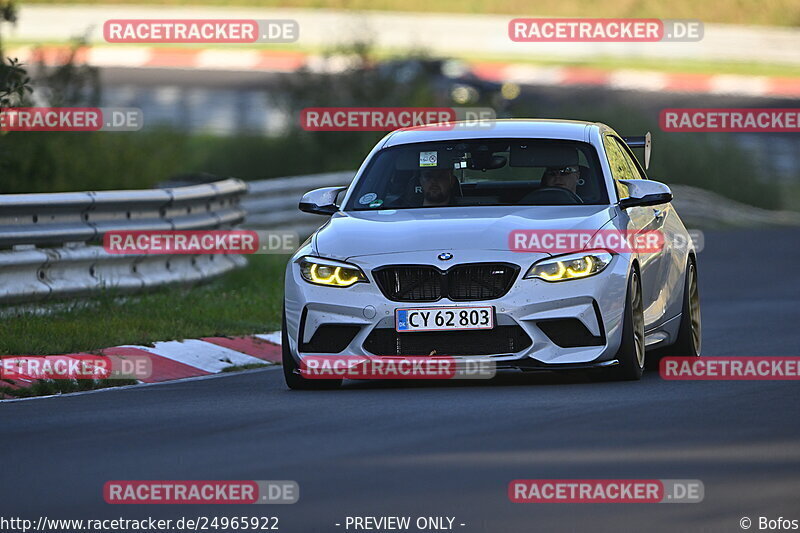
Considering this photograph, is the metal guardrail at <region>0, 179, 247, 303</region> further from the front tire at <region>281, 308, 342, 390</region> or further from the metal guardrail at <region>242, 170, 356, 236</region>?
the metal guardrail at <region>242, 170, 356, 236</region>

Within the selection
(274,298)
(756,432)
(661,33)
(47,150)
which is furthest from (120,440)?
(661,33)

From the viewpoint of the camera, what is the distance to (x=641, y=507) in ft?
21.2

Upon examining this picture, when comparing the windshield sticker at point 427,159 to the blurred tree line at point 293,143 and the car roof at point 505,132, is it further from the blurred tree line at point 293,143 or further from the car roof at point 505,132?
the blurred tree line at point 293,143

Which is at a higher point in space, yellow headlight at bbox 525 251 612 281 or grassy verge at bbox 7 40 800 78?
grassy verge at bbox 7 40 800 78

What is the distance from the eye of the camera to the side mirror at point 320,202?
37.4 ft

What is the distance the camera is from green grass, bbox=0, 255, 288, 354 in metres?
12.1

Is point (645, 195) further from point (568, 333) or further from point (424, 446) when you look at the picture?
point (424, 446)

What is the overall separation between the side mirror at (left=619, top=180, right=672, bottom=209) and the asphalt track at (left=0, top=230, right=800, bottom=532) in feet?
3.41

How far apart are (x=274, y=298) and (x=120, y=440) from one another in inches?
309

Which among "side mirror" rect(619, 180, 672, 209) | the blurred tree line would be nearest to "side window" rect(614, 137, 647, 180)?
"side mirror" rect(619, 180, 672, 209)

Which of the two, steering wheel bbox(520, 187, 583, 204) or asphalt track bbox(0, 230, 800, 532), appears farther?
steering wheel bbox(520, 187, 583, 204)

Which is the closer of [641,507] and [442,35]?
[641,507]

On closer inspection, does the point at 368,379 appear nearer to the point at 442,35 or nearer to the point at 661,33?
the point at 661,33

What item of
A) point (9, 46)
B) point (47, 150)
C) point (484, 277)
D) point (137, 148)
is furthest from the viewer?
point (9, 46)
